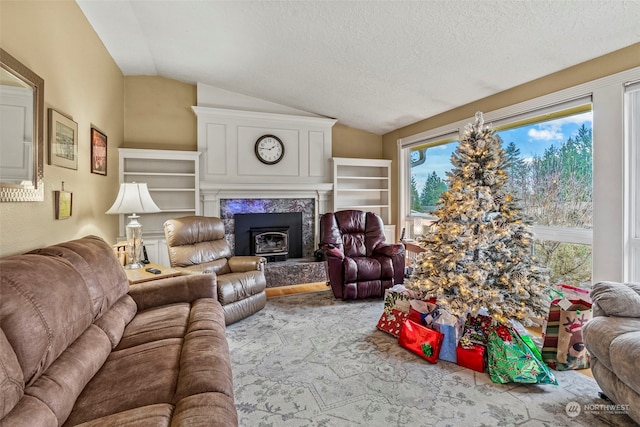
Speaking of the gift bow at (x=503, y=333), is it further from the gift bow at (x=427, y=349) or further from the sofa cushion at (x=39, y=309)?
the sofa cushion at (x=39, y=309)

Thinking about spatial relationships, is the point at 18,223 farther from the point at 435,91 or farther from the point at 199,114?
the point at 435,91

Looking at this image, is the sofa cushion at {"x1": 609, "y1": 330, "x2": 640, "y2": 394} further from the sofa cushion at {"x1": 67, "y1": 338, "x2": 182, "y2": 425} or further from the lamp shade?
the lamp shade

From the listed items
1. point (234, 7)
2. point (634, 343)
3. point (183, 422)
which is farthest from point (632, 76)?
point (183, 422)

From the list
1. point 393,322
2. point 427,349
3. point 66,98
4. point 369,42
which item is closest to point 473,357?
point 427,349

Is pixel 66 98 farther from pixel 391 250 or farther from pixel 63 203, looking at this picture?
pixel 391 250

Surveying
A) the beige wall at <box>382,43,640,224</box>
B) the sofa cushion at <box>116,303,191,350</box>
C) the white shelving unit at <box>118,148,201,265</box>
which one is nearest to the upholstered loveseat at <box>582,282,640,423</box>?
the beige wall at <box>382,43,640,224</box>

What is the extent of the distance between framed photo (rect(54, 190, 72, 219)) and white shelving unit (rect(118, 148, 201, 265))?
1.69 m

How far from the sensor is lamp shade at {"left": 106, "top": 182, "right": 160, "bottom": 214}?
9.78ft

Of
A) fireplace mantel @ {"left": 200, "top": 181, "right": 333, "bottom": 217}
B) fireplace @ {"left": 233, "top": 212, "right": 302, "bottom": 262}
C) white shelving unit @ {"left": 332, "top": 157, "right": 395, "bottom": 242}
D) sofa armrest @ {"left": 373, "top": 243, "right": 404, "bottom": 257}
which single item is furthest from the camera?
white shelving unit @ {"left": 332, "top": 157, "right": 395, "bottom": 242}

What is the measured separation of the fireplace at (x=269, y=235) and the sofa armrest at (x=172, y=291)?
7.58ft

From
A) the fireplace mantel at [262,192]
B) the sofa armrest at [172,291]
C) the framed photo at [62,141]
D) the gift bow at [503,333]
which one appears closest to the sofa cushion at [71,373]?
the sofa armrest at [172,291]

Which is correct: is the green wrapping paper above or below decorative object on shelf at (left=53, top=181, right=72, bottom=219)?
below

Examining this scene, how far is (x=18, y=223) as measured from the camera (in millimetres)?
1901

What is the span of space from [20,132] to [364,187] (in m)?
4.66
